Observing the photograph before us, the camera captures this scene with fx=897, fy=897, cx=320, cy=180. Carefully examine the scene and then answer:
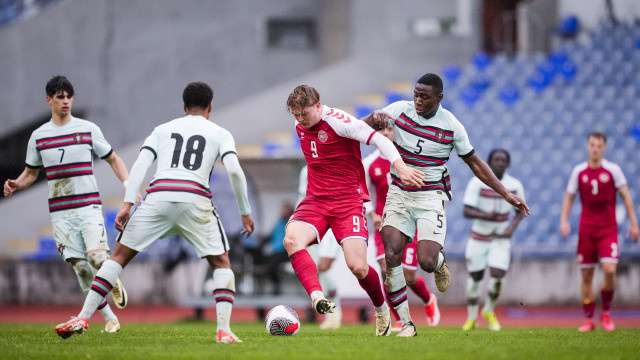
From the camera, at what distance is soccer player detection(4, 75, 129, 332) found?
30.2 feet

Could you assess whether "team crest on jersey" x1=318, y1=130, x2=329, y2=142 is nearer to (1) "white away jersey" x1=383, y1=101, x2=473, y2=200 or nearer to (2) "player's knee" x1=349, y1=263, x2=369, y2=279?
(1) "white away jersey" x1=383, y1=101, x2=473, y2=200

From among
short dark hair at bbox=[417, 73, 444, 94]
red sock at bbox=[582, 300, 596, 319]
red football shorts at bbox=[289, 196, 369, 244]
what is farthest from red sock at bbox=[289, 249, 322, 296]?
red sock at bbox=[582, 300, 596, 319]

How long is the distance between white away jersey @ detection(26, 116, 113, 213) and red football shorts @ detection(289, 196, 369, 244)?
2.37m

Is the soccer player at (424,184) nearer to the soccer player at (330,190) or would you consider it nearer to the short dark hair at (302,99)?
the soccer player at (330,190)

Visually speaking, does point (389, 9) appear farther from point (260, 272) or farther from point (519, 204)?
point (519, 204)

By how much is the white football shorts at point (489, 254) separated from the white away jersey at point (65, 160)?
540 cm

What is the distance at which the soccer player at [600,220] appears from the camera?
38.3 ft

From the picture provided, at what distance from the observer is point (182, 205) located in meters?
7.42

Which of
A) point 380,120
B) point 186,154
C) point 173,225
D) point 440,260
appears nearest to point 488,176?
point 440,260

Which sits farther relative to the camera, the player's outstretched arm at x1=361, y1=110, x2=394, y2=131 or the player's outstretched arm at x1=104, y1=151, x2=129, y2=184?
the player's outstretched arm at x1=104, y1=151, x2=129, y2=184

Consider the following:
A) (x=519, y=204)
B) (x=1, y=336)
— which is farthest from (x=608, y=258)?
(x=1, y=336)

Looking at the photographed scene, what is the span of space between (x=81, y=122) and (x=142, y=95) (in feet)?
47.4

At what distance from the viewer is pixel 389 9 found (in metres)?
23.4

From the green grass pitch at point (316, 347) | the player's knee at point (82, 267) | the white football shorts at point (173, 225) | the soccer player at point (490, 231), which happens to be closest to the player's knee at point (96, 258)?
the player's knee at point (82, 267)
